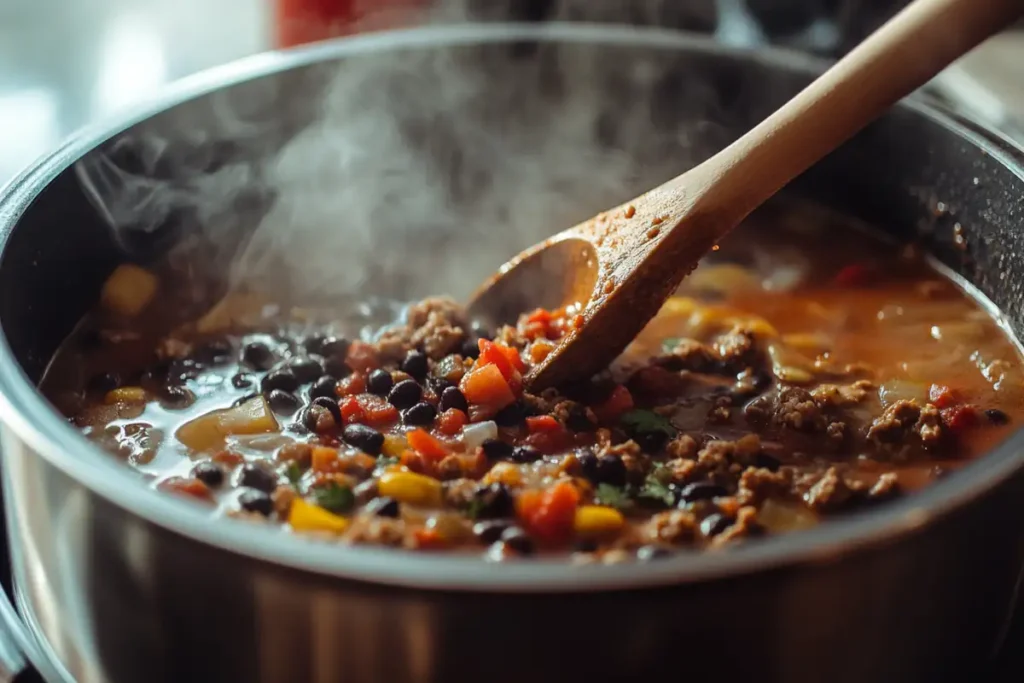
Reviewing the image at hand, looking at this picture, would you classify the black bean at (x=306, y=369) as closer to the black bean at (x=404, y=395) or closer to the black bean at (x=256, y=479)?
the black bean at (x=404, y=395)

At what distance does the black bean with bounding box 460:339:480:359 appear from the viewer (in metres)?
3.00

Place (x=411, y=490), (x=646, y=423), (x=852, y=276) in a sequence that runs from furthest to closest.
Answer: (x=852, y=276)
(x=646, y=423)
(x=411, y=490)

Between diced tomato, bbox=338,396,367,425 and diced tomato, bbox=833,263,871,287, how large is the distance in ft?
5.46

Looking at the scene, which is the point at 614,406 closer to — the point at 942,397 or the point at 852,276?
the point at 942,397

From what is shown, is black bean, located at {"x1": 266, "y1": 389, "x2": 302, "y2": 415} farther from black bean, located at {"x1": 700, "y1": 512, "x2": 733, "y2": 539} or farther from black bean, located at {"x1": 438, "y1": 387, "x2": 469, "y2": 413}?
black bean, located at {"x1": 700, "y1": 512, "x2": 733, "y2": 539}

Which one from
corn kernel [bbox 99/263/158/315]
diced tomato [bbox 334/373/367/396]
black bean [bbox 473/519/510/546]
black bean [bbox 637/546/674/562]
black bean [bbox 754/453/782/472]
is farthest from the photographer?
corn kernel [bbox 99/263/158/315]

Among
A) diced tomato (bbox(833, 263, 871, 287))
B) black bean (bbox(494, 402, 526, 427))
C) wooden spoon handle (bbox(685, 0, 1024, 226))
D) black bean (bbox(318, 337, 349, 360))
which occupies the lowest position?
black bean (bbox(494, 402, 526, 427))

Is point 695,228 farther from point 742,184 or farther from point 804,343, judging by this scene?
point 804,343

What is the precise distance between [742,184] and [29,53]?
12.0ft

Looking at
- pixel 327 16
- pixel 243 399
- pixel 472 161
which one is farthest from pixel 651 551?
pixel 327 16

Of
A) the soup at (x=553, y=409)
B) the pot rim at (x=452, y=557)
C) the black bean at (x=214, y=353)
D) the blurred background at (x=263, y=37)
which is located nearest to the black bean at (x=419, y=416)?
the soup at (x=553, y=409)

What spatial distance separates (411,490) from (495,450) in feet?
0.87

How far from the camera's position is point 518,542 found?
7.16ft

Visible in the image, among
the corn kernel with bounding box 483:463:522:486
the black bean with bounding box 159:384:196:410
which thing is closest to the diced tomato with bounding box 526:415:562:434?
the corn kernel with bounding box 483:463:522:486
